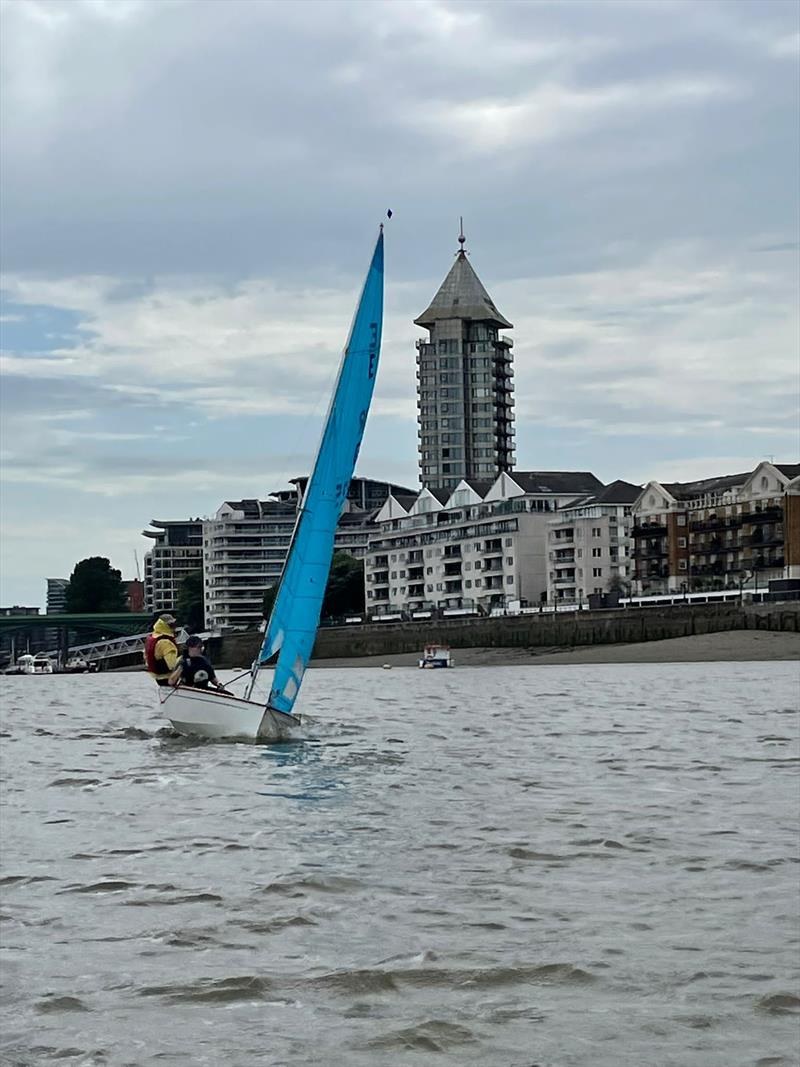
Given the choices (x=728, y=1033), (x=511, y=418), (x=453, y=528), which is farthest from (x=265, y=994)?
(x=511, y=418)

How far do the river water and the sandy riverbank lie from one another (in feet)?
204

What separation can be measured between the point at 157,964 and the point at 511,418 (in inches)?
7281

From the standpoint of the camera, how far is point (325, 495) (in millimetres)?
26156

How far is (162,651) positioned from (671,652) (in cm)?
6074

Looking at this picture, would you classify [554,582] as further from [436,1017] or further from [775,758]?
[436,1017]

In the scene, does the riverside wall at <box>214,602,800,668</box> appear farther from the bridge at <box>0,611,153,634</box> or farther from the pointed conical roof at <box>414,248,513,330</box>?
the pointed conical roof at <box>414,248,513,330</box>

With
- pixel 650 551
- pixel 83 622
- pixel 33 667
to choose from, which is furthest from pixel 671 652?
pixel 83 622

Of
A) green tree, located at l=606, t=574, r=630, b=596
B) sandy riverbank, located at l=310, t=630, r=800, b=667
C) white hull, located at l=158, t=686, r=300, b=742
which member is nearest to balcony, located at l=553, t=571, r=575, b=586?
green tree, located at l=606, t=574, r=630, b=596

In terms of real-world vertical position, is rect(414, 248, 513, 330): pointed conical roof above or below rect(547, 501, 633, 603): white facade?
above

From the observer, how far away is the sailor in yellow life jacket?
30969 millimetres

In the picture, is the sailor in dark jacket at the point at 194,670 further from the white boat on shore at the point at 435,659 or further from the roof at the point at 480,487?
the roof at the point at 480,487

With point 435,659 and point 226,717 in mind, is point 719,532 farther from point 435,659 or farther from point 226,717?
point 226,717

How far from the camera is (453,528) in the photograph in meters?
153

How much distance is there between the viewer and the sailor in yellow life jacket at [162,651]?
3097 centimetres
